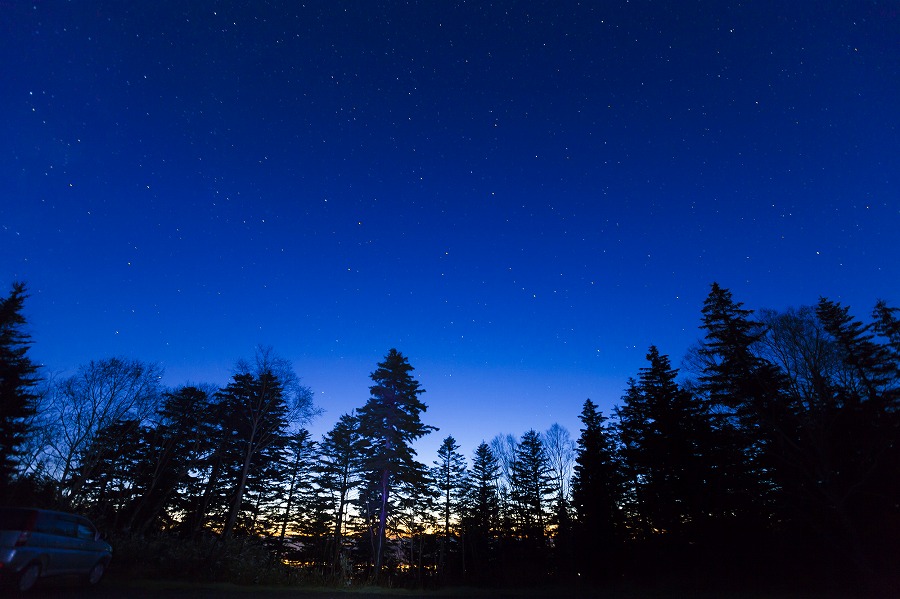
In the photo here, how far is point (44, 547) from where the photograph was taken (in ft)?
33.3

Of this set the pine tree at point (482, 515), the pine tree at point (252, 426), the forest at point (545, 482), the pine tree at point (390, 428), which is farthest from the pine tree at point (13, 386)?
the pine tree at point (482, 515)

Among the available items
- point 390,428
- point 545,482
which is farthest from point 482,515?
point 390,428

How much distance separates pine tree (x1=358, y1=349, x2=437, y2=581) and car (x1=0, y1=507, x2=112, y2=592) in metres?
20.7

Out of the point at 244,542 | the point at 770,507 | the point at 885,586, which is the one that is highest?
the point at 770,507

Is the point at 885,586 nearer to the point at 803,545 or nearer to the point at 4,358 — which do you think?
the point at 803,545

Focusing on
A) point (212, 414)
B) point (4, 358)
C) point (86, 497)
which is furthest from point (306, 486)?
point (4, 358)

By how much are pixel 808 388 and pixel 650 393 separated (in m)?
13.8

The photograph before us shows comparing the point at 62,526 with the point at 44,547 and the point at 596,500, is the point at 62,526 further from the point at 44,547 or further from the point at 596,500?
the point at 596,500

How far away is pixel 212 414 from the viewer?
133 ft

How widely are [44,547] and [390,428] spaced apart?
24175mm

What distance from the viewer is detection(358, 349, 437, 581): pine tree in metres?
31.9

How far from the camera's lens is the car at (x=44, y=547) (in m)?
9.35

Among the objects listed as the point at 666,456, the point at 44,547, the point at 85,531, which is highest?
the point at 666,456

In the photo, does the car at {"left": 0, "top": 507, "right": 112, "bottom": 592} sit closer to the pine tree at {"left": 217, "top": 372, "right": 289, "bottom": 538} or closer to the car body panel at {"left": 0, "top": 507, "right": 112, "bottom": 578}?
the car body panel at {"left": 0, "top": 507, "right": 112, "bottom": 578}
